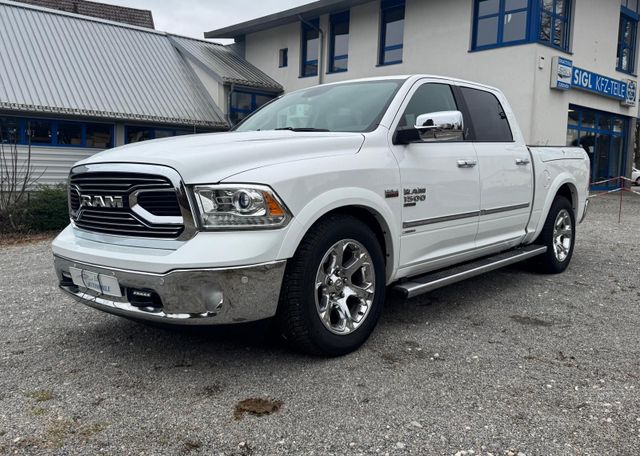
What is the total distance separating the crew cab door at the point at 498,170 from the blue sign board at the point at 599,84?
43.9ft

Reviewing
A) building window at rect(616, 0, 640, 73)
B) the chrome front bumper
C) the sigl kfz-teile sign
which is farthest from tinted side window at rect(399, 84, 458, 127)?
building window at rect(616, 0, 640, 73)

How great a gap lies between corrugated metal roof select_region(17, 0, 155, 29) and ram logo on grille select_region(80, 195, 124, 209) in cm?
3023

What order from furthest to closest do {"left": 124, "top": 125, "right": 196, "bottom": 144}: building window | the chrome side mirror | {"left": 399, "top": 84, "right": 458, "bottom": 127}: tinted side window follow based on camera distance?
{"left": 124, "top": 125, "right": 196, "bottom": 144}: building window, {"left": 399, "top": 84, "right": 458, "bottom": 127}: tinted side window, the chrome side mirror

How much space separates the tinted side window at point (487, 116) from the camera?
16.1ft

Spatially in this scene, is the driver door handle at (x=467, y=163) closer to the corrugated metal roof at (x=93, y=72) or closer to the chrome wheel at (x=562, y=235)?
the chrome wheel at (x=562, y=235)

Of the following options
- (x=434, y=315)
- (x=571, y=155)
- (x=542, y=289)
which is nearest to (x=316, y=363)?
(x=434, y=315)

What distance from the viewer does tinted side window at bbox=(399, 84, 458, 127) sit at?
4.24 metres

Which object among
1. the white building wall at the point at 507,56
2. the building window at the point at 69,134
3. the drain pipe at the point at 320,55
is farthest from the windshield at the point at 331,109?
the drain pipe at the point at 320,55

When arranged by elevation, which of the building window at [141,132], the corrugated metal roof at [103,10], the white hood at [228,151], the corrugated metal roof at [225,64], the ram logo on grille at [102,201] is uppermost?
the corrugated metal roof at [103,10]

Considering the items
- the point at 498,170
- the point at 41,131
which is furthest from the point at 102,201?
the point at 41,131

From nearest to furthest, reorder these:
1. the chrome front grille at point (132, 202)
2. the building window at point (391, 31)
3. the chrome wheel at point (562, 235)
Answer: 1. the chrome front grille at point (132, 202)
2. the chrome wheel at point (562, 235)
3. the building window at point (391, 31)

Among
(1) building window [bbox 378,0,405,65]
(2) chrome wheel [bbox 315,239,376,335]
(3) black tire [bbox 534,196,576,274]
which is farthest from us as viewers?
(1) building window [bbox 378,0,405,65]

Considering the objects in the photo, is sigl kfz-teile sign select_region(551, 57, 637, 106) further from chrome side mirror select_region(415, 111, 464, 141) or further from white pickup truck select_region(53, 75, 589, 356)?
chrome side mirror select_region(415, 111, 464, 141)

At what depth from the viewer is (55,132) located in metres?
17.8
